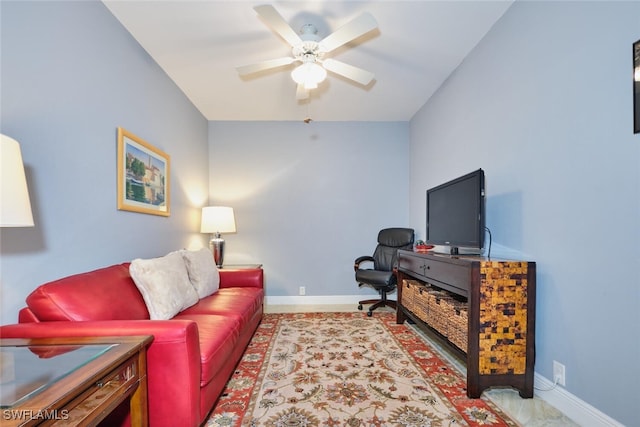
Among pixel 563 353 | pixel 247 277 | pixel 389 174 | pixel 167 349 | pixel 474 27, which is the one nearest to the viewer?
pixel 167 349

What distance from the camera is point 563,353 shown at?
1701mm

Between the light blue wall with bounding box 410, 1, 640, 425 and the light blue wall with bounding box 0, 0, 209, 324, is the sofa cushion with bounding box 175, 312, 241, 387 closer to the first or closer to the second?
the light blue wall with bounding box 0, 0, 209, 324

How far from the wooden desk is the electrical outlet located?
84.2 inches

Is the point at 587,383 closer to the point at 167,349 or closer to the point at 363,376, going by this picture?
the point at 363,376

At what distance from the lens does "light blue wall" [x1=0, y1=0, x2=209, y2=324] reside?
1.48 metres

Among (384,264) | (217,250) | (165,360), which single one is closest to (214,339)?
(165,360)

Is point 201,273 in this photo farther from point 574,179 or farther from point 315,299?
point 574,179

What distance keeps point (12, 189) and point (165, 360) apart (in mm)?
876

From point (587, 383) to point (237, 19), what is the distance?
10.2 feet

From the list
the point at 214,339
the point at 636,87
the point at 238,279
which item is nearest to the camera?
the point at 636,87

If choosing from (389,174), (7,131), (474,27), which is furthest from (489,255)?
(7,131)

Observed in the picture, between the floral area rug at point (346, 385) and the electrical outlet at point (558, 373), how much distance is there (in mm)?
374

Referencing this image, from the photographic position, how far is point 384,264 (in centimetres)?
400

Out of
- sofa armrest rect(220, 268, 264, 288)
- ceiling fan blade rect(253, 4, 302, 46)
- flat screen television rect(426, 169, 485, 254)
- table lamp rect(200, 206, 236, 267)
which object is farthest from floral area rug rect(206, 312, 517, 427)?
ceiling fan blade rect(253, 4, 302, 46)
